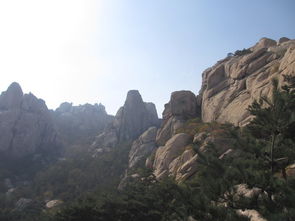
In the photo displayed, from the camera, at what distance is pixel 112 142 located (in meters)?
75.8

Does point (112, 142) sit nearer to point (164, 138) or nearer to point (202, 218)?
point (164, 138)

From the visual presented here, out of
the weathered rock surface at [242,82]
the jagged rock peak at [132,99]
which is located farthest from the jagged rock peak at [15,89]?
the weathered rock surface at [242,82]

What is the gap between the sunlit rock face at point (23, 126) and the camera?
7075 cm

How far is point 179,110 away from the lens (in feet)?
142

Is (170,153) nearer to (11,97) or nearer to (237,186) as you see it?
(237,186)

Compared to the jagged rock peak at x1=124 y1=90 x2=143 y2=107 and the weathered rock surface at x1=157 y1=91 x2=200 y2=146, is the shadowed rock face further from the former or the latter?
the weathered rock surface at x1=157 y1=91 x2=200 y2=146

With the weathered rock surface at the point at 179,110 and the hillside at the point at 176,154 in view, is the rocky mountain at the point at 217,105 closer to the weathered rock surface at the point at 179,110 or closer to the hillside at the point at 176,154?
the weathered rock surface at the point at 179,110

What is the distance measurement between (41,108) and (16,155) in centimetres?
1416

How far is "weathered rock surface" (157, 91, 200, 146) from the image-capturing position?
140ft

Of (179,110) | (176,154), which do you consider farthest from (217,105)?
(176,154)

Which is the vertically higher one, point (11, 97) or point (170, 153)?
point (11, 97)

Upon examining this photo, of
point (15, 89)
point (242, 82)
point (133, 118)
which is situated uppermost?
point (15, 89)

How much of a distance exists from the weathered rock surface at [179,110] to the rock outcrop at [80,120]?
180ft

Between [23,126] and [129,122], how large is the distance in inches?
943
